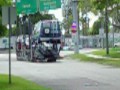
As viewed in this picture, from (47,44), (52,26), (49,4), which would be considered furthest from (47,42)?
(49,4)

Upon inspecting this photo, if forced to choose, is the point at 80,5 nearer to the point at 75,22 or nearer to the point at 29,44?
the point at 75,22

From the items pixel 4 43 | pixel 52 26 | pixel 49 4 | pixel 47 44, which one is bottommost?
pixel 4 43

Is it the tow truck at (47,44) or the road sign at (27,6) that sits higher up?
the road sign at (27,6)

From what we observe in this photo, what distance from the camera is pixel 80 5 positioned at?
5072 cm

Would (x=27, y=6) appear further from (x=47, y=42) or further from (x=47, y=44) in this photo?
(x=47, y=44)

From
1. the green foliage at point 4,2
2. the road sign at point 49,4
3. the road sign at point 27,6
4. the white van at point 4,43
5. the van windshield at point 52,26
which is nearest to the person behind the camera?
the green foliage at point 4,2

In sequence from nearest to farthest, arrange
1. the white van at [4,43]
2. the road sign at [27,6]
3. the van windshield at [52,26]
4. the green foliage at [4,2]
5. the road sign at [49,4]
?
the green foliage at [4,2]
the road sign at [49,4]
the van windshield at [52,26]
the road sign at [27,6]
the white van at [4,43]

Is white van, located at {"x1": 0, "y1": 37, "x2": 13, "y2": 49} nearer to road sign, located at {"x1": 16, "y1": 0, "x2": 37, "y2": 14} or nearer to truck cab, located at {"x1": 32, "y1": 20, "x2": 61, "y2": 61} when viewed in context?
road sign, located at {"x1": 16, "y1": 0, "x2": 37, "y2": 14}

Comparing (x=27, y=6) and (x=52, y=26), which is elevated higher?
(x=27, y=6)

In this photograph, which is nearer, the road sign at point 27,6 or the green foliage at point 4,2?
the green foliage at point 4,2

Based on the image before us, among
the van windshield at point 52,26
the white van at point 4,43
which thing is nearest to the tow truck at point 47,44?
the van windshield at point 52,26

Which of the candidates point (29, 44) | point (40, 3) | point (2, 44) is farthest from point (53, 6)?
point (2, 44)

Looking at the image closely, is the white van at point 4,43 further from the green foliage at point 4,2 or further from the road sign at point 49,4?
the green foliage at point 4,2

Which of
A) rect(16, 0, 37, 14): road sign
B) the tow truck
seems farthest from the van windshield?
rect(16, 0, 37, 14): road sign
